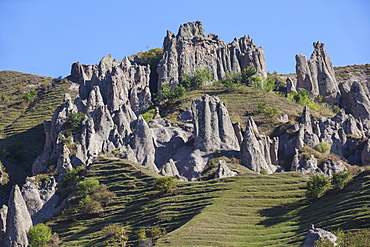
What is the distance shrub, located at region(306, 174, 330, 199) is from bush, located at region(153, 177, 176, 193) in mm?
20054

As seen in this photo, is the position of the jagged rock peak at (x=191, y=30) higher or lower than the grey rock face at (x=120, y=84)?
higher

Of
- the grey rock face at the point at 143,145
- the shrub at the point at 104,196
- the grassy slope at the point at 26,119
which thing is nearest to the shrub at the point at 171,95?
the grassy slope at the point at 26,119

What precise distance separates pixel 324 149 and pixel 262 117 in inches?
800

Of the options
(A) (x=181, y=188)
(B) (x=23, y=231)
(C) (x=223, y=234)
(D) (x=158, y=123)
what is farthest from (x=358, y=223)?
(D) (x=158, y=123)

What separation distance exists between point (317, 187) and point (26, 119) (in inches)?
3584

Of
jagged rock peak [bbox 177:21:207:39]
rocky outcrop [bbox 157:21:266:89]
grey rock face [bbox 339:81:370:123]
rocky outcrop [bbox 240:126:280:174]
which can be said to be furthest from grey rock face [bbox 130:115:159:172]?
jagged rock peak [bbox 177:21:207:39]

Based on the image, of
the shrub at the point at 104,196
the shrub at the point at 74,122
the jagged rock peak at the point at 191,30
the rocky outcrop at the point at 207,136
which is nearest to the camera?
the shrub at the point at 104,196

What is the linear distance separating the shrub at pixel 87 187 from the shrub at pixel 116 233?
1061 cm

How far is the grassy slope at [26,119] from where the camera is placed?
461ft

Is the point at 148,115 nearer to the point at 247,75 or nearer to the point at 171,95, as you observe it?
the point at 171,95

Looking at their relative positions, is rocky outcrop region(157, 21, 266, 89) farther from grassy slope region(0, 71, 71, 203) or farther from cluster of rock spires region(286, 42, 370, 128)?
grassy slope region(0, 71, 71, 203)

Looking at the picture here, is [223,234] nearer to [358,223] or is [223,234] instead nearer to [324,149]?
[358,223]

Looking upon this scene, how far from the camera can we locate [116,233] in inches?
3868

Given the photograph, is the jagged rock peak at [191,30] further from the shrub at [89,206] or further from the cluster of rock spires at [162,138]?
the shrub at [89,206]
